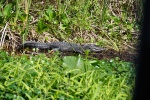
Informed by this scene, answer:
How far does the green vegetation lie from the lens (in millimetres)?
3508

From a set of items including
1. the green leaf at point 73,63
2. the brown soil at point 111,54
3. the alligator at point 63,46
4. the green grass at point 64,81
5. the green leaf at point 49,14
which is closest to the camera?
the green grass at point 64,81

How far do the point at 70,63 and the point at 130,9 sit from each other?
147 inches

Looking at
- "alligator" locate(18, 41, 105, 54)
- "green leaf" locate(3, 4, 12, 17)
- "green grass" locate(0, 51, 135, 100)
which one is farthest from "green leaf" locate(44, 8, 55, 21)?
"green grass" locate(0, 51, 135, 100)

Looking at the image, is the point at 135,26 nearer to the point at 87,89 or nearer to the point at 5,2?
the point at 5,2

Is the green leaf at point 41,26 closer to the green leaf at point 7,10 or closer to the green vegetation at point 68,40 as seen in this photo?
the green vegetation at point 68,40

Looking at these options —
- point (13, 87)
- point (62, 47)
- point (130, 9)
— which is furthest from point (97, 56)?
point (13, 87)

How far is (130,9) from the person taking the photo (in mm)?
7676

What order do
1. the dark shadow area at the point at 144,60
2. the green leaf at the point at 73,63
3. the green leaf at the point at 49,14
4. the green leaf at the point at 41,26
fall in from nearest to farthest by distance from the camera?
1. the dark shadow area at the point at 144,60
2. the green leaf at the point at 73,63
3. the green leaf at the point at 41,26
4. the green leaf at the point at 49,14

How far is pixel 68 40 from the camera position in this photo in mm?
6434

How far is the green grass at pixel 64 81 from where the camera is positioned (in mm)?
3416

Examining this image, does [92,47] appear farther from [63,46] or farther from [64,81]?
[64,81]

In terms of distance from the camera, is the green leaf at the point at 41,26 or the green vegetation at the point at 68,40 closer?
the green vegetation at the point at 68,40

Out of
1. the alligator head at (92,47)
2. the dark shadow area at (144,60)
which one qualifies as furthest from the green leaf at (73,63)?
the dark shadow area at (144,60)

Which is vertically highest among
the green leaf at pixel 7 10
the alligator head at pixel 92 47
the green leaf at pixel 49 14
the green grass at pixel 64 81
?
the green leaf at pixel 7 10
